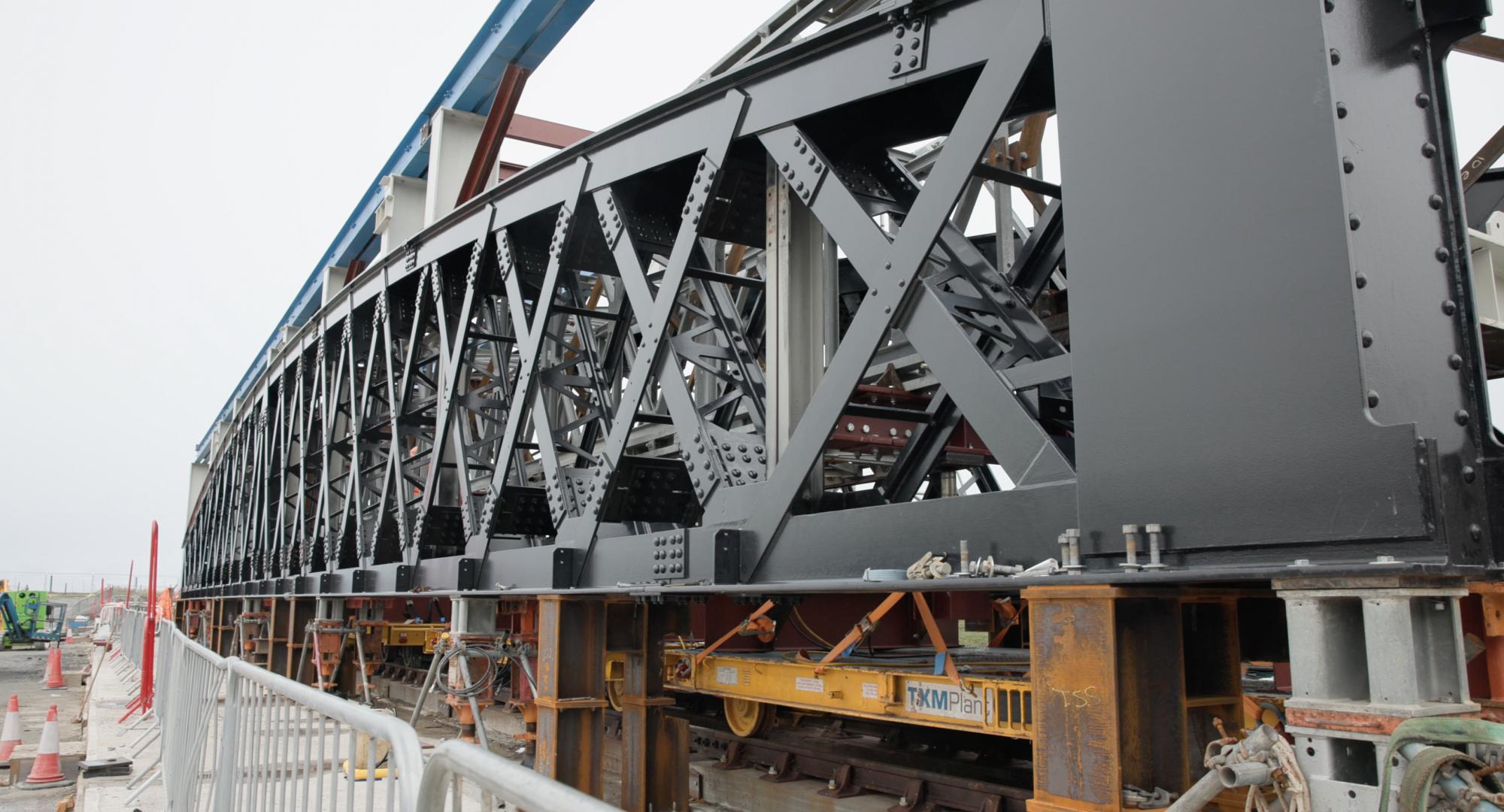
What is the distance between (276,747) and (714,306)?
10.4ft

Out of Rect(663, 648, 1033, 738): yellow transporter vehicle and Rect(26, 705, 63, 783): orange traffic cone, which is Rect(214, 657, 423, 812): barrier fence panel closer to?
Rect(663, 648, 1033, 738): yellow transporter vehicle

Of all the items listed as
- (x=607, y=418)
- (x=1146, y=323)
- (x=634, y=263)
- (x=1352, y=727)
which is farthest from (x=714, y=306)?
(x=1352, y=727)

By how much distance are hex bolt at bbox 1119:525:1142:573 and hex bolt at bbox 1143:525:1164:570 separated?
0.10 ft

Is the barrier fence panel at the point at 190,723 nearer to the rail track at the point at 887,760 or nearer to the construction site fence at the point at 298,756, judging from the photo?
the construction site fence at the point at 298,756

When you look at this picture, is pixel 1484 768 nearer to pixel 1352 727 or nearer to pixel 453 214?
pixel 1352 727

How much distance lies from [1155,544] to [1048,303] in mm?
4694

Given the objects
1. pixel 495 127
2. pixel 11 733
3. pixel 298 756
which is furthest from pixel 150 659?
pixel 298 756

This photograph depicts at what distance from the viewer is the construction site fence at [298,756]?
207cm

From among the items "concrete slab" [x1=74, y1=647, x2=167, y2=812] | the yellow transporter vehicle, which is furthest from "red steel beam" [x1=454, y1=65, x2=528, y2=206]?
the yellow transporter vehicle

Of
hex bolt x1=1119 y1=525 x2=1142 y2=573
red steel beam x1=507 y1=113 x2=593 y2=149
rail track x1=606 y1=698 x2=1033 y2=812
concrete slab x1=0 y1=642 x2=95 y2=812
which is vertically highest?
red steel beam x1=507 y1=113 x2=593 y2=149

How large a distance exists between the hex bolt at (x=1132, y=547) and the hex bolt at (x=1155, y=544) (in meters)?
0.03

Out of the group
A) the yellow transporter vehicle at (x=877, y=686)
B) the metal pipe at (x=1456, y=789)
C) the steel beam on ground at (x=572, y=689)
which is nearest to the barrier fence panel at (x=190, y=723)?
the steel beam on ground at (x=572, y=689)

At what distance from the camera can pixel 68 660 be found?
35906 millimetres

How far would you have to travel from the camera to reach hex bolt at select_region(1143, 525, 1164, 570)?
10.4ft
